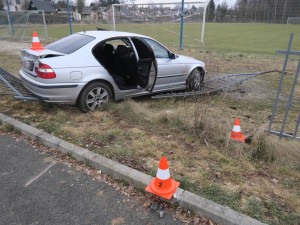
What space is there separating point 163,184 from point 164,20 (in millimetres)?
13623

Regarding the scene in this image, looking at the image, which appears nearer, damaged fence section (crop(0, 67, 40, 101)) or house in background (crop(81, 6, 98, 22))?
damaged fence section (crop(0, 67, 40, 101))

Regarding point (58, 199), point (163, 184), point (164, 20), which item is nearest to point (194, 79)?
point (163, 184)

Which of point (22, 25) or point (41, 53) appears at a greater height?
point (22, 25)

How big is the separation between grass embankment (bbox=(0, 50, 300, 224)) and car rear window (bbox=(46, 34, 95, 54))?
119 cm

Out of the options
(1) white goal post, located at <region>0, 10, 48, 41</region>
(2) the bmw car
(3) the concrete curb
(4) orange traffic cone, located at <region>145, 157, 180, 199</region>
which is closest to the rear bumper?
(2) the bmw car

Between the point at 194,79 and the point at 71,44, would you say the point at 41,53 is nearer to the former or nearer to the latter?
the point at 71,44

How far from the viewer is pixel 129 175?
289cm

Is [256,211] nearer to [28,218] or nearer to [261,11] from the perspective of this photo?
[28,218]

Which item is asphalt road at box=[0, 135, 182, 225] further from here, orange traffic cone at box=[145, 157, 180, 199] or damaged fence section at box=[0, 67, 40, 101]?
damaged fence section at box=[0, 67, 40, 101]

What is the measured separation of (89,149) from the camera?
3543mm

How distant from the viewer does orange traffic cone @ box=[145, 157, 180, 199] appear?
2555 millimetres

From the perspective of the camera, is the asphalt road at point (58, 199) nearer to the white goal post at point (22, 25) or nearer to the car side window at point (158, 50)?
the car side window at point (158, 50)

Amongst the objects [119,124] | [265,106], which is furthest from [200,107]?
[265,106]

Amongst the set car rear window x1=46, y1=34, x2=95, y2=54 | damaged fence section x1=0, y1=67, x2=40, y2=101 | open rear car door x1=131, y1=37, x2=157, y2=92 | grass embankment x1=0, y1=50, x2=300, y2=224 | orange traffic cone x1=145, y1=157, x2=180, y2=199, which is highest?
car rear window x1=46, y1=34, x2=95, y2=54
